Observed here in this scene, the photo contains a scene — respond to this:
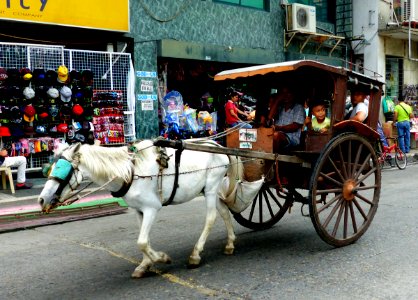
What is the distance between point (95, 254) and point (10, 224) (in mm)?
2374

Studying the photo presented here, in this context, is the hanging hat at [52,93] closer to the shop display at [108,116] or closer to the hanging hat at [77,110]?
the hanging hat at [77,110]

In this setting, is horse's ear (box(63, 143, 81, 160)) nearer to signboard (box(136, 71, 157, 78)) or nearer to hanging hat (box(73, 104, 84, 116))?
hanging hat (box(73, 104, 84, 116))

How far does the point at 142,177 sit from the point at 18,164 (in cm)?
614

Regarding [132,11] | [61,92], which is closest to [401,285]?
[61,92]

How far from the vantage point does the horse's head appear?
4.38 meters

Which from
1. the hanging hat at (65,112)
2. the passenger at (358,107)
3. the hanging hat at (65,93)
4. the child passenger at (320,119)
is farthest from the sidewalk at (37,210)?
the passenger at (358,107)

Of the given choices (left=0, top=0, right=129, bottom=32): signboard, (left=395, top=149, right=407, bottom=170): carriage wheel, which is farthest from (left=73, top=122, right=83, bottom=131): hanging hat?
(left=395, top=149, right=407, bottom=170): carriage wheel

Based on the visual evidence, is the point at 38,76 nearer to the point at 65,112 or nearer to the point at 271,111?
the point at 65,112

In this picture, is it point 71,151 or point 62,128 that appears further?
point 62,128

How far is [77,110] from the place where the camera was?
36.4 ft

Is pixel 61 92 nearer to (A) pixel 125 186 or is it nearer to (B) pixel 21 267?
(B) pixel 21 267

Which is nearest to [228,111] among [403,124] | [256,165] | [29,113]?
[29,113]

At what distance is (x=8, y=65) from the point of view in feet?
33.9

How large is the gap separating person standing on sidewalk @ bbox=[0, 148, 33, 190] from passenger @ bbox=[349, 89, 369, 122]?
6.78 meters
